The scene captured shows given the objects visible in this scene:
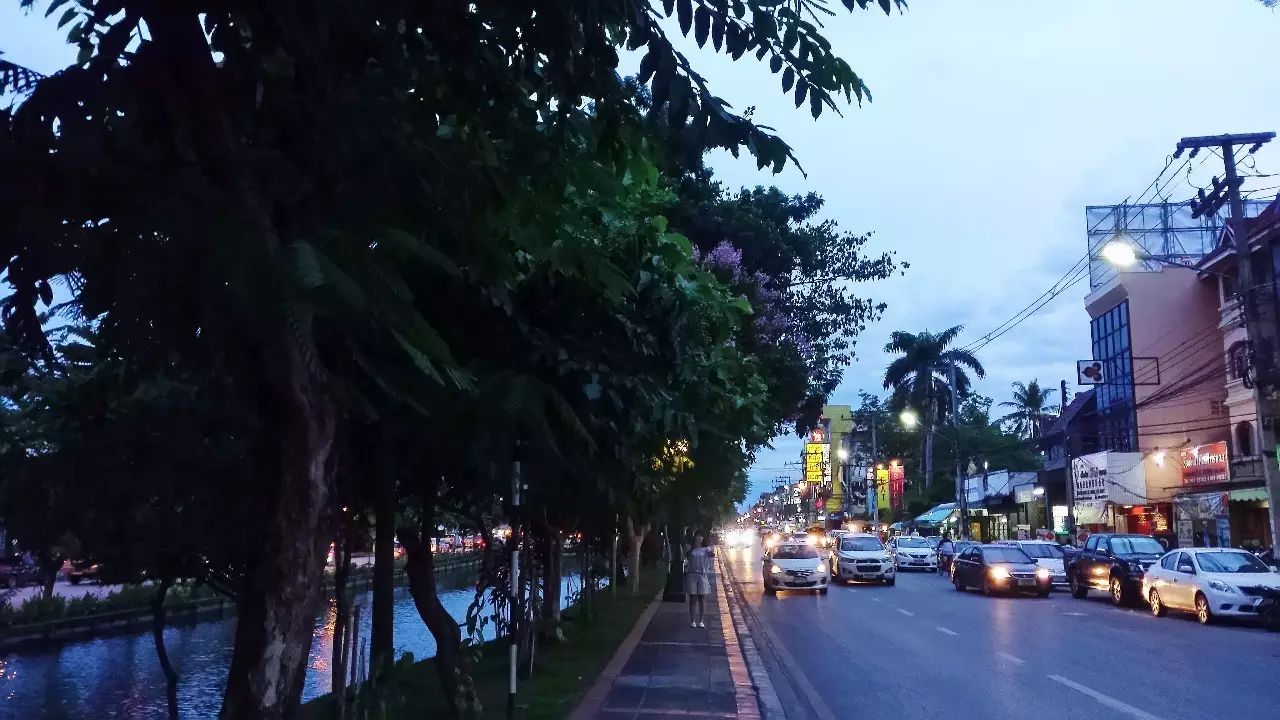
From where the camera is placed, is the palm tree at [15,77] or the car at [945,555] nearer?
the palm tree at [15,77]

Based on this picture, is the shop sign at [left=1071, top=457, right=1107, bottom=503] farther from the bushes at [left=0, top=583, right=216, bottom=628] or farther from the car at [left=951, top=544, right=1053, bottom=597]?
the bushes at [left=0, top=583, right=216, bottom=628]

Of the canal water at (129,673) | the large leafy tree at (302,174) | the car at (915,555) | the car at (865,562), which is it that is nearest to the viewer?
the large leafy tree at (302,174)

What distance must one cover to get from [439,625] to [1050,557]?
95.9 feet

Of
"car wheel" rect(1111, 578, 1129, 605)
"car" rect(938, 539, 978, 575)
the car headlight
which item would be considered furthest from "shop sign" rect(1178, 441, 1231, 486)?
the car headlight

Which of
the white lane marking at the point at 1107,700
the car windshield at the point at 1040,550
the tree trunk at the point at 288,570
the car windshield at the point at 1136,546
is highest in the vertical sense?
the tree trunk at the point at 288,570

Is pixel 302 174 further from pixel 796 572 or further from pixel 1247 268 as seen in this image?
pixel 796 572

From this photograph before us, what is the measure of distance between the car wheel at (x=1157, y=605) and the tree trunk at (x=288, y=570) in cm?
2334

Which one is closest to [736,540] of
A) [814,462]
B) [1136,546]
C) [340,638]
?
[814,462]

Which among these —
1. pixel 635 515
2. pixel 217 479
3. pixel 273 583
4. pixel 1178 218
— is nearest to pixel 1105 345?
pixel 1178 218

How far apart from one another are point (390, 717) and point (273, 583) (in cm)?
569

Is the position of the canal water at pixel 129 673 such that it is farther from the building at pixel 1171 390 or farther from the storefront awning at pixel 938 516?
the storefront awning at pixel 938 516

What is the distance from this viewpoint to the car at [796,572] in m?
33.0

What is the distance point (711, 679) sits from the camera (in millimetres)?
13391

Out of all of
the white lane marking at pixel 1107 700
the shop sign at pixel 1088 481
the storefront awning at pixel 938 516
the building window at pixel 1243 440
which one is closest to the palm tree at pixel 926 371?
the storefront awning at pixel 938 516
